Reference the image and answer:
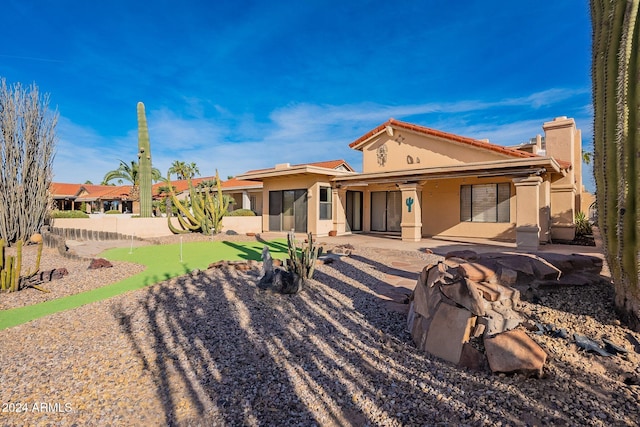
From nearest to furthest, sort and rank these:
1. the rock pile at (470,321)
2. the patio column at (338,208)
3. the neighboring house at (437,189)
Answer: the rock pile at (470,321) → the neighboring house at (437,189) → the patio column at (338,208)

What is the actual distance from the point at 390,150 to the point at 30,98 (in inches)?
593

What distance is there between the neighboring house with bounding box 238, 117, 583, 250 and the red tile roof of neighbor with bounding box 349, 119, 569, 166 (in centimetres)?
4

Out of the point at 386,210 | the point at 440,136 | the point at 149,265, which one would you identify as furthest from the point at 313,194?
the point at 149,265

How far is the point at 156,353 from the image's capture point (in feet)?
12.2

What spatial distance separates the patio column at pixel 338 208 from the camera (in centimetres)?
1659

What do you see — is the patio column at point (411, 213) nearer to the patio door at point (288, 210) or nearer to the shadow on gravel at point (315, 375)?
the patio door at point (288, 210)

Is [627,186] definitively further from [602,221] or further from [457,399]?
[457,399]

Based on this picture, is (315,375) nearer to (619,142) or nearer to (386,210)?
(619,142)

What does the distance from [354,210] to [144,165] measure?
12.0 m

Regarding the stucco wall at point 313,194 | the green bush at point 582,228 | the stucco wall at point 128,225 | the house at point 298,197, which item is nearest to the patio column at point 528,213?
the green bush at point 582,228

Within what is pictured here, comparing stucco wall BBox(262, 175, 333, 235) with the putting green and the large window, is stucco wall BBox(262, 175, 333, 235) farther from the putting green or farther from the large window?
the large window

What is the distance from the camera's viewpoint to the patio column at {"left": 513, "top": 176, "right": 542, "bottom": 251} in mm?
10938

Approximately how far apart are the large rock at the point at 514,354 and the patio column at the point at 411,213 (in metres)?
10.7

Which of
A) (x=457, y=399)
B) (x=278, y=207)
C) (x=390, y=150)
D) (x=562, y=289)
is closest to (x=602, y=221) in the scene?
(x=562, y=289)
